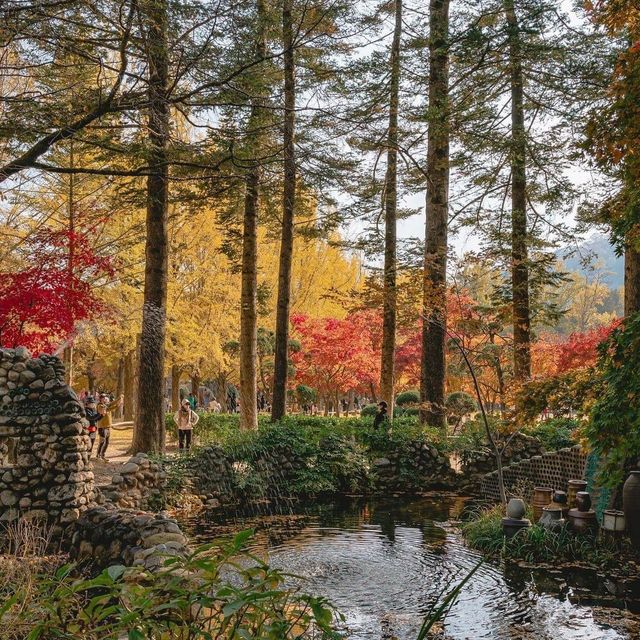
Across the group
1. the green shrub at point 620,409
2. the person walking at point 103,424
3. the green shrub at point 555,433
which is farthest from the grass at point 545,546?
the person walking at point 103,424

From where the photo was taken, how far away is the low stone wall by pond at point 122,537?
6.58 meters

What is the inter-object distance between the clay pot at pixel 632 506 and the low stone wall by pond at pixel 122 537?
502cm

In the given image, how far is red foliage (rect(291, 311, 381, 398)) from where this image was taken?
80.1 ft

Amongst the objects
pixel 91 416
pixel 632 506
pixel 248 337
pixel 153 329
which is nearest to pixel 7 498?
pixel 153 329

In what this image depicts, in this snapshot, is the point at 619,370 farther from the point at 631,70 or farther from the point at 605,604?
the point at 605,604

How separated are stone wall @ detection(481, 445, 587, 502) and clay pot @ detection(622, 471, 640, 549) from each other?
9.15 ft

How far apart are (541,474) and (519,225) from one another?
18.9ft

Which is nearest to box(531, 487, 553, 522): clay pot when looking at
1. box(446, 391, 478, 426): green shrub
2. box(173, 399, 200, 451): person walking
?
box(173, 399, 200, 451): person walking

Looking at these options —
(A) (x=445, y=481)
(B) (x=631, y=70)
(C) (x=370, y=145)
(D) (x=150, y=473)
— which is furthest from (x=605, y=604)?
(C) (x=370, y=145)

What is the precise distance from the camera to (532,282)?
14250 millimetres

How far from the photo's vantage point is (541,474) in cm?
1172

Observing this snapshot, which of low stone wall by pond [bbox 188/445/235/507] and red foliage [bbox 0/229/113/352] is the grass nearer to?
low stone wall by pond [bbox 188/445/235/507]

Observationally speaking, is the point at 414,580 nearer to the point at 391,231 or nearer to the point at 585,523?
the point at 585,523

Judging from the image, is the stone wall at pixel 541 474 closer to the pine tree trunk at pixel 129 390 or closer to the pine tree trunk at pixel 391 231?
the pine tree trunk at pixel 391 231
